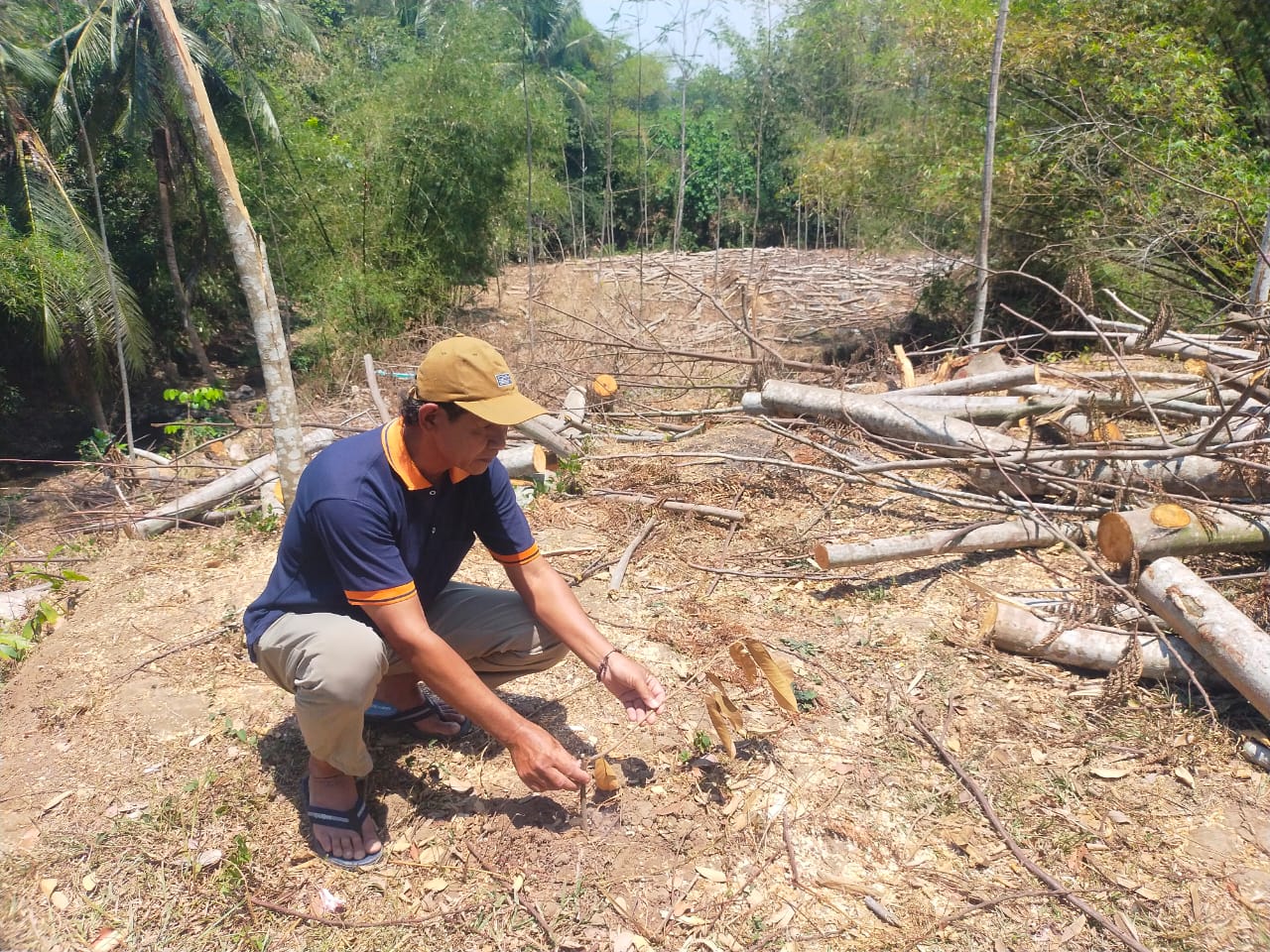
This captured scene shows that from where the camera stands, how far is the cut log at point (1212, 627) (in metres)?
2.55

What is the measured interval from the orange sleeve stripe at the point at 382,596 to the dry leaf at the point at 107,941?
0.99 metres

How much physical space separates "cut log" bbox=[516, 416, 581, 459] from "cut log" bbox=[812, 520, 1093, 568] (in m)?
1.95

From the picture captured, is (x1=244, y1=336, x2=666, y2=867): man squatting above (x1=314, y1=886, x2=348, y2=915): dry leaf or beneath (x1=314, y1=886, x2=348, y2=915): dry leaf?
above

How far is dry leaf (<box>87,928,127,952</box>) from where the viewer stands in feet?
6.35

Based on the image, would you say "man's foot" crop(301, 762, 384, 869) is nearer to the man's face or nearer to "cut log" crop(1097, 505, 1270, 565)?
the man's face

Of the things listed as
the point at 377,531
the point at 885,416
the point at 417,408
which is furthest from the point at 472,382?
the point at 885,416

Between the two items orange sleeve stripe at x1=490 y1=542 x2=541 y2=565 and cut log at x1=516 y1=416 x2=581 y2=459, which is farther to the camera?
cut log at x1=516 y1=416 x2=581 y2=459

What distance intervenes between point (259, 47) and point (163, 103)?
182 centimetres

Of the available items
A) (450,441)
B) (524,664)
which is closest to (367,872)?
(524,664)

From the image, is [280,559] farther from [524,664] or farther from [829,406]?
[829,406]

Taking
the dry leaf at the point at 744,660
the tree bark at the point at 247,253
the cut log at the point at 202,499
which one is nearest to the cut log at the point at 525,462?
the tree bark at the point at 247,253

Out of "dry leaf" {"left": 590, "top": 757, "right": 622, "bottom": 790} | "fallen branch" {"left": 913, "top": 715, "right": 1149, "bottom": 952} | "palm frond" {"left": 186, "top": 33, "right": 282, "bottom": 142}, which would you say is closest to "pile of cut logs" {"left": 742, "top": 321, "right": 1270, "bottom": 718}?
"fallen branch" {"left": 913, "top": 715, "right": 1149, "bottom": 952}

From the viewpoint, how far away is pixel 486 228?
45.6ft

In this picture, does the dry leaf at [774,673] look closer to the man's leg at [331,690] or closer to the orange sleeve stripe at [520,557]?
the orange sleeve stripe at [520,557]
